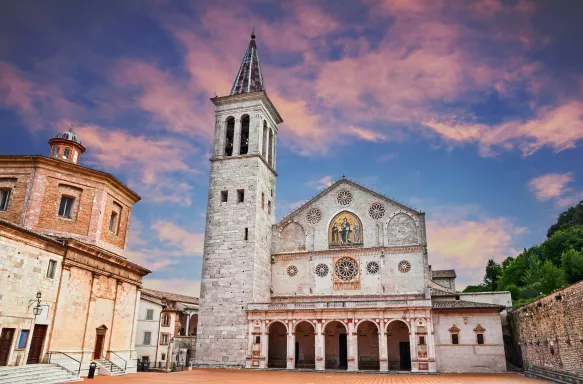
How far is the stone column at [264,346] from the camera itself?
106 feet

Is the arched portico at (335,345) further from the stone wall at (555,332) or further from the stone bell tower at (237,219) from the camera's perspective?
the stone wall at (555,332)

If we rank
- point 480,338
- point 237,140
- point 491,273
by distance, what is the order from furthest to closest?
point 491,273
point 237,140
point 480,338

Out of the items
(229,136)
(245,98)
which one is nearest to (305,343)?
(229,136)

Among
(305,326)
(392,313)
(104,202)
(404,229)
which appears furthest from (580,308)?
(104,202)

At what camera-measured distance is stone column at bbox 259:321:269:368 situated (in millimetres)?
32344

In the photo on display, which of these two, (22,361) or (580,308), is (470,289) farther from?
(22,361)

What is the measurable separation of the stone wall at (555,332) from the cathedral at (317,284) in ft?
12.0

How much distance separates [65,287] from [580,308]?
2321 cm

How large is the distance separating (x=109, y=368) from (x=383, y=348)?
1803cm

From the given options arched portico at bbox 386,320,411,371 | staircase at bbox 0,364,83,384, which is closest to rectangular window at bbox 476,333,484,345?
arched portico at bbox 386,320,411,371

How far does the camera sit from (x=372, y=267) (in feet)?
117

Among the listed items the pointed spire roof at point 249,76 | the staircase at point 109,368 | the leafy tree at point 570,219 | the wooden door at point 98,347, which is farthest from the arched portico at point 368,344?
the leafy tree at point 570,219

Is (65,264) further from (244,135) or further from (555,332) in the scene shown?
(555,332)

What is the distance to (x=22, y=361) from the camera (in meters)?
18.8
